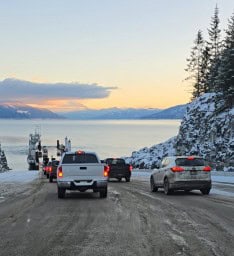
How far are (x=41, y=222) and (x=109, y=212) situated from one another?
2.83m

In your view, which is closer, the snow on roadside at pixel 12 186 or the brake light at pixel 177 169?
the brake light at pixel 177 169

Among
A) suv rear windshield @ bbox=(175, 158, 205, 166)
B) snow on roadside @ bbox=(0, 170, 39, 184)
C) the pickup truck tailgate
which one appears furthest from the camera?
snow on roadside @ bbox=(0, 170, 39, 184)

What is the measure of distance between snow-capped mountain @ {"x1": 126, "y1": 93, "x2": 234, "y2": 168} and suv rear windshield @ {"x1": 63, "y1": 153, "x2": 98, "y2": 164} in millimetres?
34952

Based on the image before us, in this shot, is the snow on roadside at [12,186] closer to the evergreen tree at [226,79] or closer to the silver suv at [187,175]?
the silver suv at [187,175]

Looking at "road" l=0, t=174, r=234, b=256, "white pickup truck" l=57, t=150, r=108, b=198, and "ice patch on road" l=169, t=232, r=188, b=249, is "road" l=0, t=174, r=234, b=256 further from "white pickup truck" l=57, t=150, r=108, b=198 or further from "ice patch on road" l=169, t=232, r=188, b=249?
"white pickup truck" l=57, t=150, r=108, b=198

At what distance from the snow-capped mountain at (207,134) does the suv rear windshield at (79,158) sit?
3495 cm

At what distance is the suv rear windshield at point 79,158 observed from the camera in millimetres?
20797

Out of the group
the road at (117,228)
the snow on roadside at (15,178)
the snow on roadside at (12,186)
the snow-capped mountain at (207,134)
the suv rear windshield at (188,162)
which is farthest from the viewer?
the snow-capped mountain at (207,134)

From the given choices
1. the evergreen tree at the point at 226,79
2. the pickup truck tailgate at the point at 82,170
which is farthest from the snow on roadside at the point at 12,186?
the evergreen tree at the point at 226,79

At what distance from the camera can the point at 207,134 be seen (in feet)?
220

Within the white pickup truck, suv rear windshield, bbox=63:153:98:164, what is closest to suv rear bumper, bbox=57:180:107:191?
the white pickup truck

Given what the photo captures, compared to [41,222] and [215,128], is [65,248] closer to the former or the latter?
[41,222]

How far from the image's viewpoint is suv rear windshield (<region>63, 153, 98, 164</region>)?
68.2 ft

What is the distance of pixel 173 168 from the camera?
73.1 ft
